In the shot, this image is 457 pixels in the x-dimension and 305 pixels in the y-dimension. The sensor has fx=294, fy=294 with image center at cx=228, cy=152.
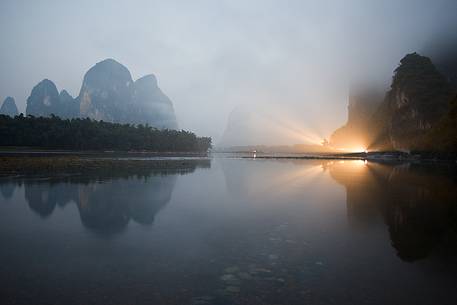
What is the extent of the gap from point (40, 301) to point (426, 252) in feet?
45.3

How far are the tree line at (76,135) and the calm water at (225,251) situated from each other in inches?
4205

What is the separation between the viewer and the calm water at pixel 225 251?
8.37 m

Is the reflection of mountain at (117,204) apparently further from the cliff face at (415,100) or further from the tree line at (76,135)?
the cliff face at (415,100)

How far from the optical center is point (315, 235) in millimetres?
14391

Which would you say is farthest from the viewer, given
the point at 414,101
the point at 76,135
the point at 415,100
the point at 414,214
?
the point at 414,101

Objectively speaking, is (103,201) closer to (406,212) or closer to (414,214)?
(406,212)

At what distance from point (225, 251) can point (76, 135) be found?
12770 centimetres

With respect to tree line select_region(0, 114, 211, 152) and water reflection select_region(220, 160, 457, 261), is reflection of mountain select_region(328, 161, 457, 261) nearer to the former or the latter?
water reflection select_region(220, 160, 457, 261)

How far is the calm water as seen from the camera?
329 inches

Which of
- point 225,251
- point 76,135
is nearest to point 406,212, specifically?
point 225,251

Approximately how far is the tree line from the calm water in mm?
106799

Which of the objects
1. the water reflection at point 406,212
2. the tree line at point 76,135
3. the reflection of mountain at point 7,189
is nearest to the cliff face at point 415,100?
the tree line at point 76,135

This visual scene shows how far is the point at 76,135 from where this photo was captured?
122 metres

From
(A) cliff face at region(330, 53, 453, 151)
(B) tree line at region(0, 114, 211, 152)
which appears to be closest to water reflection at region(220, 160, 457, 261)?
(B) tree line at region(0, 114, 211, 152)
